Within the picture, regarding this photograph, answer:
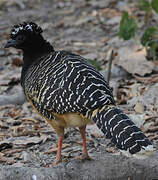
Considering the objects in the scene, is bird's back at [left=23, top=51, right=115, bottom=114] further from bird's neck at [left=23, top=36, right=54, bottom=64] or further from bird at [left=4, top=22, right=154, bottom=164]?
bird's neck at [left=23, top=36, right=54, bottom=64]

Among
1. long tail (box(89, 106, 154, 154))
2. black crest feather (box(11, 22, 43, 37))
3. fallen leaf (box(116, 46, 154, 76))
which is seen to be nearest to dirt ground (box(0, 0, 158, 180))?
fallen leaf (box(116, 46, 154, 76))

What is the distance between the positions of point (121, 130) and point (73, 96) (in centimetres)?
75

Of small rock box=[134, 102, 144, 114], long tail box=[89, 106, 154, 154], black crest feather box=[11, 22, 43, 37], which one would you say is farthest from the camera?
small rock box=[134, 102, 144, 114]

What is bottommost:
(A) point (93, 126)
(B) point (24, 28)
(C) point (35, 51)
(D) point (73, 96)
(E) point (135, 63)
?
(A) point (93, 126)

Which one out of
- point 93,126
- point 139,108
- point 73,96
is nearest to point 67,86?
point 73,96

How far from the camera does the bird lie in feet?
14.3

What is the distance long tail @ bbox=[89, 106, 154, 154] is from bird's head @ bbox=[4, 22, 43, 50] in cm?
190

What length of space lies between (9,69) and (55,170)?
501cm

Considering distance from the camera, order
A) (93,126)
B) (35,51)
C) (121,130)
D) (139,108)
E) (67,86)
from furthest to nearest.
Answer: (139,108), (93,126), (35,51), (67,86), (121,130)

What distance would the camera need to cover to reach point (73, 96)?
486 centimetres

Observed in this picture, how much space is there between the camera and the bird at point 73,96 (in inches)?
172

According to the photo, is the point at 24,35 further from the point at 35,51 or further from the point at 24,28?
the point at 35,51

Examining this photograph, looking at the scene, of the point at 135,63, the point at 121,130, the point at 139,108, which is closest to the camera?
the point at 121,130

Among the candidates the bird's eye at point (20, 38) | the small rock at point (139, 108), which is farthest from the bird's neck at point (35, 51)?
the small rock at point (139, 108)
